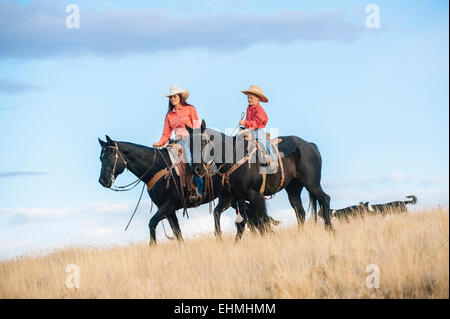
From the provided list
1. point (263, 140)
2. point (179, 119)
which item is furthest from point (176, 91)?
point (263, 140)

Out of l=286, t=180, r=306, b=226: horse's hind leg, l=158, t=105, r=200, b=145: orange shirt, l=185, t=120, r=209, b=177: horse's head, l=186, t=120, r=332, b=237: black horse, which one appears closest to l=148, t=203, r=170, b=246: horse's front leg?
l=186, t=120, r=332, b=237: black horse

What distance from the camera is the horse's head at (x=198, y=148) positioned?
1055 cm

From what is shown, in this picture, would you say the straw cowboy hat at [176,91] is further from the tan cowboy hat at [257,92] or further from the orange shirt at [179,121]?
the tan cowboy hat at [257,92]

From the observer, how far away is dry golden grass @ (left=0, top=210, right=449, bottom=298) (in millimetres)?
8125

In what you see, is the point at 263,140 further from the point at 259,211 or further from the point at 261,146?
the point at 259,211

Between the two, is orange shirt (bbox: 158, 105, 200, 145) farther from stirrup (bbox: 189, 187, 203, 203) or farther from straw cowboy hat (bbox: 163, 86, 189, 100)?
stirrup (bbox: 189, 187, 203, 203)

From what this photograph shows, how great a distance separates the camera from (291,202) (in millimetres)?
13484

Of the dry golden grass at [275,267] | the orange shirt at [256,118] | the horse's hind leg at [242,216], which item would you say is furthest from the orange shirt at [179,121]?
the dry golden grass at [275,267]

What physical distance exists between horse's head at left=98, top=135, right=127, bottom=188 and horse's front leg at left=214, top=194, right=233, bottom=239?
2435 mm

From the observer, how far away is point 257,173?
12.0m

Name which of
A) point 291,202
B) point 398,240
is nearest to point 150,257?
point 291,202

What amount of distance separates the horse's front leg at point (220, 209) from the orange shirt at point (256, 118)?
165 centimetres

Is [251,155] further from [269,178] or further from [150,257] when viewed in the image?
[150,257]
